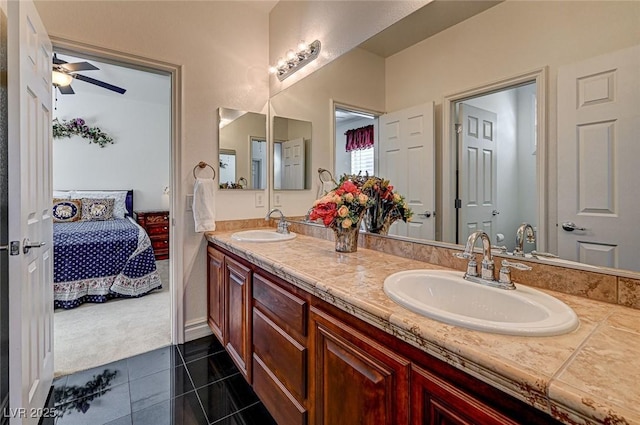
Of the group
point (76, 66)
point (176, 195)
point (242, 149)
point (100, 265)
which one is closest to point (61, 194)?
point (100, 265)

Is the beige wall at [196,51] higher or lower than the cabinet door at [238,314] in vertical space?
higher

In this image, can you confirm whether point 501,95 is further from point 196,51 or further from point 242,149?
point 196,51

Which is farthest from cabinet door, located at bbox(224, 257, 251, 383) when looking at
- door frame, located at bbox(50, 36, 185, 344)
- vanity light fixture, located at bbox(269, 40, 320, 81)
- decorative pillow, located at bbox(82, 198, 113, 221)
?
decorative pillow, located at bbox(82, 198, 113, 221)

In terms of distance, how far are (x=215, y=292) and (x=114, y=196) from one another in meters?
4.17

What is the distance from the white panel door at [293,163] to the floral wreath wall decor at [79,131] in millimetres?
4549

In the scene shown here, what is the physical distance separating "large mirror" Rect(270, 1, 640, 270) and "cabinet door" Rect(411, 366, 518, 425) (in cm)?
64

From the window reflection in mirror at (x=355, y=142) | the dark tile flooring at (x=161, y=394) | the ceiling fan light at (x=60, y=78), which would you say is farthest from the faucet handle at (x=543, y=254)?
the ceiling fan light at (x=60, y=78)

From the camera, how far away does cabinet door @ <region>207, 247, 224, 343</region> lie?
2.05 m

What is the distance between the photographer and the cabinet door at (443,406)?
24.1 inches

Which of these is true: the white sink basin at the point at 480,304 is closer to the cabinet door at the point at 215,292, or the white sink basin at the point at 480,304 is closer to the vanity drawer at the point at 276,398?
the vanity drawer at the point at 276,398

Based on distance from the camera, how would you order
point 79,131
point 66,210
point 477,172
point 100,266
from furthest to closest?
point 79,131, point 66,210, point 100,266, point 477,172

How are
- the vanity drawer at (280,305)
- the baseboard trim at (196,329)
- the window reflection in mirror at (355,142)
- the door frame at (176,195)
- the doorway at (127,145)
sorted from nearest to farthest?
the vanity drawer at (280,305) → the window reflection in mirror at (355,142) → the door frame at (176,195) → the baseboard trim at (196,329) → the doorway at (127,145)

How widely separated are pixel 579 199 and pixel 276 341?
4.14ft

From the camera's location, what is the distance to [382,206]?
1.62 metres
